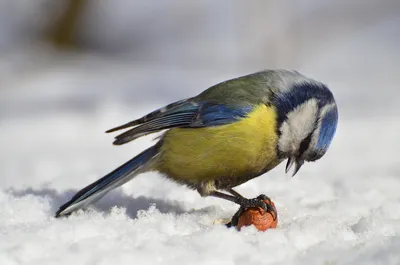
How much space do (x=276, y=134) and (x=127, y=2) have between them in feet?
26.5

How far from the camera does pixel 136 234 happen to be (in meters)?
A: 2.42

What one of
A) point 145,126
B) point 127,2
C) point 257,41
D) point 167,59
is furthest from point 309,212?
point 127,2

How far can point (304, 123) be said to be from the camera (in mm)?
2820

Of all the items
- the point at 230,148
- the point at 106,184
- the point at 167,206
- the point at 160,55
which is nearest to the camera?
the point at 230,148

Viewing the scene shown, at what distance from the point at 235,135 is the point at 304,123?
0.27 meters

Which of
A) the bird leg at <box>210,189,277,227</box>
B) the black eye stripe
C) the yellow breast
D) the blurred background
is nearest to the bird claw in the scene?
the bird leg at <box>210,189,277,227</box>

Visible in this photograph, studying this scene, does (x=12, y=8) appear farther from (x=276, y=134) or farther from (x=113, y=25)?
(x=276, y=134)

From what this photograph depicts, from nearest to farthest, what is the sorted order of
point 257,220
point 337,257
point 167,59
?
point 337,257 < point 257,220 < point 167,59

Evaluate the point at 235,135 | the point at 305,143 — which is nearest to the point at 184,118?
the point at 235,135

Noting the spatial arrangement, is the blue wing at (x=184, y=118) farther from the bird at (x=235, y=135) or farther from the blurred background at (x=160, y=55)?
the blurred background at (x=160, y=55)

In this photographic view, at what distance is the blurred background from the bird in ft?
5.82

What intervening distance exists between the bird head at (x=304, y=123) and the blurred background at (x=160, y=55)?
1.98 meters

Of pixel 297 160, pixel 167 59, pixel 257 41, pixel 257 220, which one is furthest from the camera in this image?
pixel 167 59

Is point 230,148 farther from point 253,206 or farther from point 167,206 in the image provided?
point 167,206
